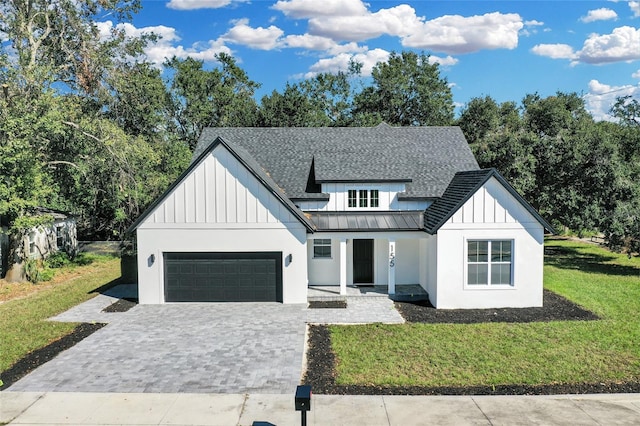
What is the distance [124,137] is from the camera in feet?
75.8

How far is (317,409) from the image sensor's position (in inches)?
340

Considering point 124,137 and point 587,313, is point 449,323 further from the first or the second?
point 124,137

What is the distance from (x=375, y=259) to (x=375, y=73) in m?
29.1

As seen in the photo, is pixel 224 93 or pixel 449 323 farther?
pixel 224 93

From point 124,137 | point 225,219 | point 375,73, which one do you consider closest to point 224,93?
point 375,73

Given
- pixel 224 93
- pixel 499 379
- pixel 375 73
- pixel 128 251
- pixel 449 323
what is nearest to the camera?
pixel 499 379

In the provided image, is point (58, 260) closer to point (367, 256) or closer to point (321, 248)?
point (321, 248)

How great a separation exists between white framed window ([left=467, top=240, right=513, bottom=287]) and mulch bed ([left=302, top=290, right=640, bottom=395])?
105 cm

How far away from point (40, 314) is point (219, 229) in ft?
21.2

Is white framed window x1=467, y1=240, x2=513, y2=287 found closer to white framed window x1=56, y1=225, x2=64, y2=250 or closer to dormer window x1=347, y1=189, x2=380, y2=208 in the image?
dormer window x1=347, y1=189, x2=380, y2=208

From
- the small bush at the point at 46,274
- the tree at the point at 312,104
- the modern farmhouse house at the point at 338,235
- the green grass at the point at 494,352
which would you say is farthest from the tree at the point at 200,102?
the green grass at the point at 494,352

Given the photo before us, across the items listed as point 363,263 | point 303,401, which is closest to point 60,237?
point 363,263

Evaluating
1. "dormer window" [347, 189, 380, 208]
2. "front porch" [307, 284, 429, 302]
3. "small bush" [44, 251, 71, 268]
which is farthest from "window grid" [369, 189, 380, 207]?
"small bush" [44, 251, 71, 268]

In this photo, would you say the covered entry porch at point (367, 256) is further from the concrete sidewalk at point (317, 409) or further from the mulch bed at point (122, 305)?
the concrete sidewalk at point (317, 409)
